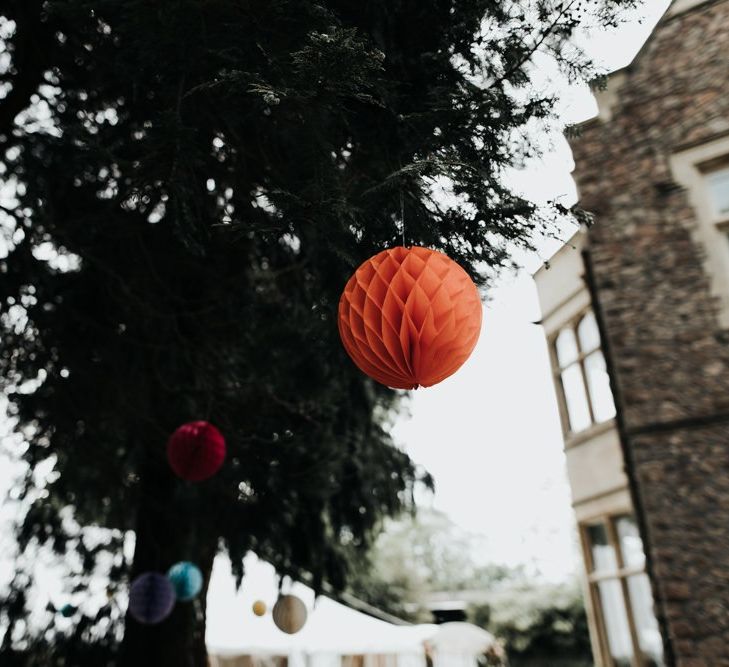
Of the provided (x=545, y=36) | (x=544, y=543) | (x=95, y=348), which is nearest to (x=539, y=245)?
(x=545, y=36)

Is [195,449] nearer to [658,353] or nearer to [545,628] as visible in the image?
[658,353]

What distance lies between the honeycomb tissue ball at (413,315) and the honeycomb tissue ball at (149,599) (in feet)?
14.8

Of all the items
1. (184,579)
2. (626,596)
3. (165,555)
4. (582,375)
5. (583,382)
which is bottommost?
(626,596)

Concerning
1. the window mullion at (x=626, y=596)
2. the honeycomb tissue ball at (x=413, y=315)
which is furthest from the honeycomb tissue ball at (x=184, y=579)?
the honeycomb tissue ball at (x=413, y=315)

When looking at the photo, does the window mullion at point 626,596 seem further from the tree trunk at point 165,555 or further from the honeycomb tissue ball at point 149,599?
the honeycomb tissue ball at point 149,599

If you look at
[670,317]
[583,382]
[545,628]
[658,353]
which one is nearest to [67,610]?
[583,382]

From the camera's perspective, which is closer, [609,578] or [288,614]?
[609,578]

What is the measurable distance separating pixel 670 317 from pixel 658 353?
398 mm

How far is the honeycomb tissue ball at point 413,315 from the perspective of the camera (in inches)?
82.0

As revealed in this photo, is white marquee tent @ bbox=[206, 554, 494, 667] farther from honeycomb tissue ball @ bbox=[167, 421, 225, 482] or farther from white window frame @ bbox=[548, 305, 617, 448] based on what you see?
honeycomb tissue ball @ bbox=[167, 421, 225, 482]

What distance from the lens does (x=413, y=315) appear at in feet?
6.84

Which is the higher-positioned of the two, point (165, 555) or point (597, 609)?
point (165, 555)

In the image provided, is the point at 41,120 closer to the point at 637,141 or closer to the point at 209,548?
the point at 209,548

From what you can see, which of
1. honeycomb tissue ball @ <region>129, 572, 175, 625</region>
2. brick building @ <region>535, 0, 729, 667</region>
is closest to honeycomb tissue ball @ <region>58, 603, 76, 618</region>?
honeycomb tissue ball @ <region>129, 572, 175, 625</region>
